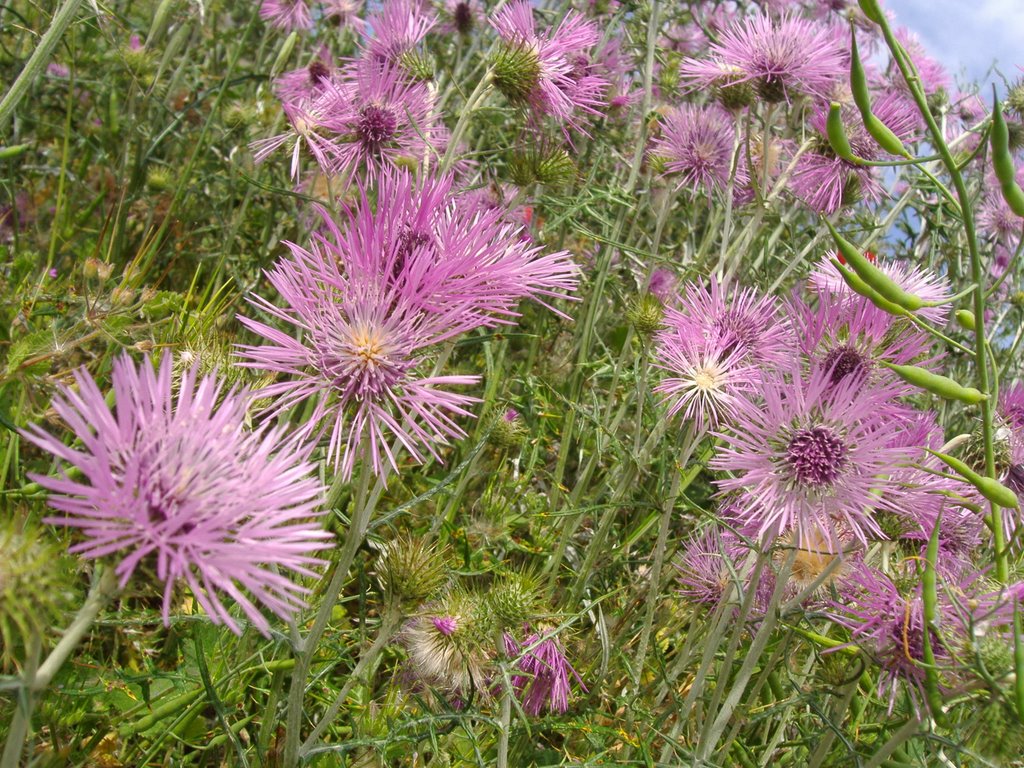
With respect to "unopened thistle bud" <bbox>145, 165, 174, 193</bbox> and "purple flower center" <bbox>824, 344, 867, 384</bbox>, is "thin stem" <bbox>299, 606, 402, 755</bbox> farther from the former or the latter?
"unopened thistle bud" <bbox>145, 165, 174, 193</bbox>

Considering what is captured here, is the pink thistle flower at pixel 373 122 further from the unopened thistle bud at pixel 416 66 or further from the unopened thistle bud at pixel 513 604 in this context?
the unopened thistle bud at pixel 513 604

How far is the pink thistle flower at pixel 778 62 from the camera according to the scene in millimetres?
2498

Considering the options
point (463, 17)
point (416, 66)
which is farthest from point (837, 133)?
point (463, 17)

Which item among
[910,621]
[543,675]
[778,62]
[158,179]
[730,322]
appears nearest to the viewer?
[910,621]

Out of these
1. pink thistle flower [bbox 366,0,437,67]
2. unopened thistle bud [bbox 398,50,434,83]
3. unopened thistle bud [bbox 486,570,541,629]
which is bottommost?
unopened thistle bud [bbox 486,570,541,629]

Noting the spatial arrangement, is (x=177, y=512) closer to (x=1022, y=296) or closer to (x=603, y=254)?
(x=603, y=254)

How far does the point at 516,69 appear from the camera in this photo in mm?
2021

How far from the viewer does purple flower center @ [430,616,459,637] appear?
5.39 ft

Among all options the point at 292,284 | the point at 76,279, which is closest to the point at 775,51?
the point at 292,284

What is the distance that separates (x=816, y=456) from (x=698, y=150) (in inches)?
67.2

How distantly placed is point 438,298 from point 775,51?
1816mm

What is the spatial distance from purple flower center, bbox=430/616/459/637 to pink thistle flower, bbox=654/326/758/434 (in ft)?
2.39

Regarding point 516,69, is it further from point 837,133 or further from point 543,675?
point 543,675

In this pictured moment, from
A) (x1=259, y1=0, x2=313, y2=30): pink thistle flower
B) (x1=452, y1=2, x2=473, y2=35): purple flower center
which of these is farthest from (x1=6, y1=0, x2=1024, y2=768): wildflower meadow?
(x1=259, y1=0, x2=313, y2=30): pink thistle flower
